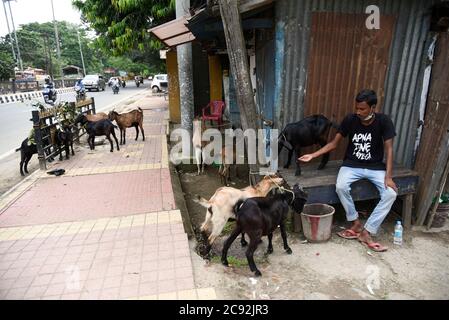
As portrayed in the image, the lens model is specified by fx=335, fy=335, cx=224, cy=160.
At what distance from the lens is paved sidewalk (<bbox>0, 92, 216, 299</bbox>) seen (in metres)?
3.21

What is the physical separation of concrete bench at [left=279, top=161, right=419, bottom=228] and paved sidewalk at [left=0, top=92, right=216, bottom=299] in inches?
67.6

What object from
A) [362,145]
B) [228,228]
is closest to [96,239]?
[228,228]

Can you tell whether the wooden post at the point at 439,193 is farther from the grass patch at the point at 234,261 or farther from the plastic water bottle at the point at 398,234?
the grass patch at the point at 234,261

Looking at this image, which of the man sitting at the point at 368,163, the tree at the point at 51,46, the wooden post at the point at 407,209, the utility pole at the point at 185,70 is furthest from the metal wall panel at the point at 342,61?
the tree at the point at 51,46

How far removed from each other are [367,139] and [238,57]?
1928 millimetres

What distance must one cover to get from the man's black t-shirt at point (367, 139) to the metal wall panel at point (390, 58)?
0.79 meters

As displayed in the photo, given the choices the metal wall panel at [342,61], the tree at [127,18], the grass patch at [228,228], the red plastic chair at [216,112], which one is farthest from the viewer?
the tree at [127,18]

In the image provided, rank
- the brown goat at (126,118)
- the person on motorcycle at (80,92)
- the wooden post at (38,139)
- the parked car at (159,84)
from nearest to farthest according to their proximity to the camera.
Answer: the wooden post at (38,139)
the brown goat at (126,118)
the person on motorcycle at (80,92)
the parked car at (159,84)

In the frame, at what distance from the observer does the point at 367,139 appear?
4250mm

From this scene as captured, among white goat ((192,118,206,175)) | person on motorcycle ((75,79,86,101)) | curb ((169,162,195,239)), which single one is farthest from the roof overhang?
person on motorcycle ((75,79,86,101))

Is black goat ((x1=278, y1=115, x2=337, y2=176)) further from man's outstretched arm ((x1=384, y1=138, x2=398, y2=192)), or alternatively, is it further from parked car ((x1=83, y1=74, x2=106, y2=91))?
parked car ((x1=83, y1=74, x2=106, y2=91))

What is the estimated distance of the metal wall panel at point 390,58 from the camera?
14.5 feet
